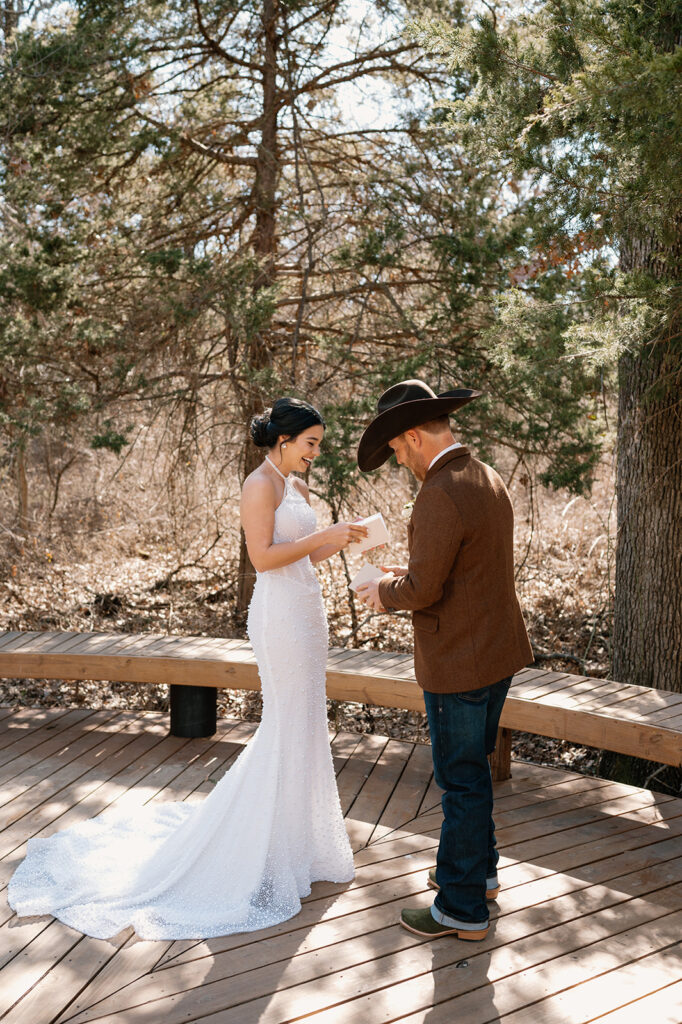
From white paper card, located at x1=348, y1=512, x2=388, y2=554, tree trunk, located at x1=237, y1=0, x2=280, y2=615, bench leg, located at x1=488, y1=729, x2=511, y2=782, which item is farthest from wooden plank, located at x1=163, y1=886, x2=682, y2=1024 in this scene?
tree trunk, located at x1=237, y1=0, x2=280, y2=615

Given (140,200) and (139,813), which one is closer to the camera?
(139,813)

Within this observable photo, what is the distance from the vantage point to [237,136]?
750cm

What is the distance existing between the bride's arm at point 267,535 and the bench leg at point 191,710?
76.1 inches

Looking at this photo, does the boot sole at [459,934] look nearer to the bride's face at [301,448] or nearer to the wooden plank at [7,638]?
the bride's face at [301,448]

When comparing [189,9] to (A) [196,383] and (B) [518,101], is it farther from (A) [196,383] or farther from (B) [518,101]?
(B) [518,101]

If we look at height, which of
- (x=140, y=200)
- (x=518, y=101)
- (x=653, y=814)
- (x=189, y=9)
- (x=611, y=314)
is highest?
(x=189, y=9)

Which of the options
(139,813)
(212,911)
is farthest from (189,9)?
(212,911)

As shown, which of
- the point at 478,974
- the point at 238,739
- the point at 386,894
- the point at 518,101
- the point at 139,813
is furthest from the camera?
the point at 238,739

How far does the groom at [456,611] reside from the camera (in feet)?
9.42

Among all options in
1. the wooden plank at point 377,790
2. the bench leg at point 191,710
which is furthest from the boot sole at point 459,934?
the bench leg at point 191,710

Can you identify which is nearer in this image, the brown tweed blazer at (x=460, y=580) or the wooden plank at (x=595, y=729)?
the brown tweed blazer at (x=460, y=580)

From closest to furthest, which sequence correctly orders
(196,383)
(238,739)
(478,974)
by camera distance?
(478,974) → (238,739) → (196,383)

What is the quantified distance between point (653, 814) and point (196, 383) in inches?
181

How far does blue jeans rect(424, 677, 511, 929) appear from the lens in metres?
3.00
